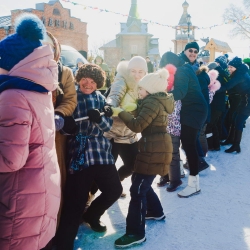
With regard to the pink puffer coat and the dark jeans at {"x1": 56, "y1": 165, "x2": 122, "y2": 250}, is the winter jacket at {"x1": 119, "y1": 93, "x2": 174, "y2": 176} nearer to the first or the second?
the dark jeans at {"x1": 56, "y1": 165, "x2": 122, "y2": 250}

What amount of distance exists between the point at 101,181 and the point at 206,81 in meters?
2.72

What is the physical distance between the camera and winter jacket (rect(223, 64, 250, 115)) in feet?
18.8

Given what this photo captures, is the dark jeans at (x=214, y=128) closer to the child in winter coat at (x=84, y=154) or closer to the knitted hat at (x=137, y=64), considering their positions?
the knitted hat at (x=137, y=64)

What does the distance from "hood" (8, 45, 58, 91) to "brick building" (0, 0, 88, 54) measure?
32.8 m

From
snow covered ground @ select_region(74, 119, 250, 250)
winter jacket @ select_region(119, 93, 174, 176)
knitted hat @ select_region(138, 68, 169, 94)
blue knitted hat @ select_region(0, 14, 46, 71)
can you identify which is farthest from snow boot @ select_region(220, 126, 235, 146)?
blue knitted hat @ select_region(0, 14, 46, 71)

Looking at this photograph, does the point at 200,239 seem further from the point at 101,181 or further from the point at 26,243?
the point at 26,243

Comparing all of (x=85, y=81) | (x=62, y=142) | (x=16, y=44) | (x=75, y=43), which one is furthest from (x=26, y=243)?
(x=75, y=43)

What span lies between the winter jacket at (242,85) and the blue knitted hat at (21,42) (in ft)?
15.2

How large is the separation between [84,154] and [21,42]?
114cm

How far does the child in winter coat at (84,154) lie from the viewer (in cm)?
245

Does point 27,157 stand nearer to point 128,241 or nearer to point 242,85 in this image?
point 128,241

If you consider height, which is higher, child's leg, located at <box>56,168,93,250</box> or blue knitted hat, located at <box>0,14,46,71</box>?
blue knitted hat, located at <box>0,14,46,71</box>

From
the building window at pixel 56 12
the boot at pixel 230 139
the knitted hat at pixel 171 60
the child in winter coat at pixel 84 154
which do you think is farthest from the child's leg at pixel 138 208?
the building window at pixel 56 12

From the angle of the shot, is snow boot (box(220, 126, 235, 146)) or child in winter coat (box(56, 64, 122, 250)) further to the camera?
snow boot (box(220, 126, 235, 146))
